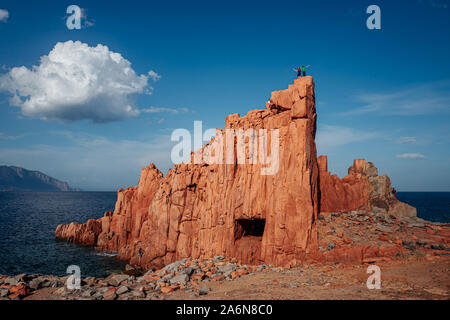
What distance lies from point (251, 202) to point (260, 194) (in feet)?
3.77

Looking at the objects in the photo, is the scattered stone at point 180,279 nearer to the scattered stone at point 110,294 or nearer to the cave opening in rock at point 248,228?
the scattered stone at point 110,294

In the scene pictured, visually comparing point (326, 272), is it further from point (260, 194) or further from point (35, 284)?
point (35, 284)

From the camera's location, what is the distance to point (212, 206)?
85.7ft

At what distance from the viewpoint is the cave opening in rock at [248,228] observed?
80.0 feet

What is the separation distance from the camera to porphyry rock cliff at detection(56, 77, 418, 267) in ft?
67.1

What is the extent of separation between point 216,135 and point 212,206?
300 inches

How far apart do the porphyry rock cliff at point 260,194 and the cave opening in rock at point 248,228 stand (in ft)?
0.32

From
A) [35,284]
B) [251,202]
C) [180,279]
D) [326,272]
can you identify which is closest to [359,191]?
[251,202]

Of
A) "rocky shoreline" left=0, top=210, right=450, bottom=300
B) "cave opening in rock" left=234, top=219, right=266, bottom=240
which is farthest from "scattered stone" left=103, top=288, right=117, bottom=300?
"cave opening in rock" left=234, top=219, right=266, bottom=240

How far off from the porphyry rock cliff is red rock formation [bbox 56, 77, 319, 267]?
0.08 metres


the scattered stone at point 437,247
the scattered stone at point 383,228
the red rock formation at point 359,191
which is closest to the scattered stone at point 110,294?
the red rock formation at point 359,191

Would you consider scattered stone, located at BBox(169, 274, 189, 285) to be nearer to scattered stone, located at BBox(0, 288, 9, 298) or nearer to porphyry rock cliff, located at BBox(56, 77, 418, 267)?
porphyry rock cliff, located at BBox(56, 77, 418, 267)

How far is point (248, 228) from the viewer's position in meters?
25.2
